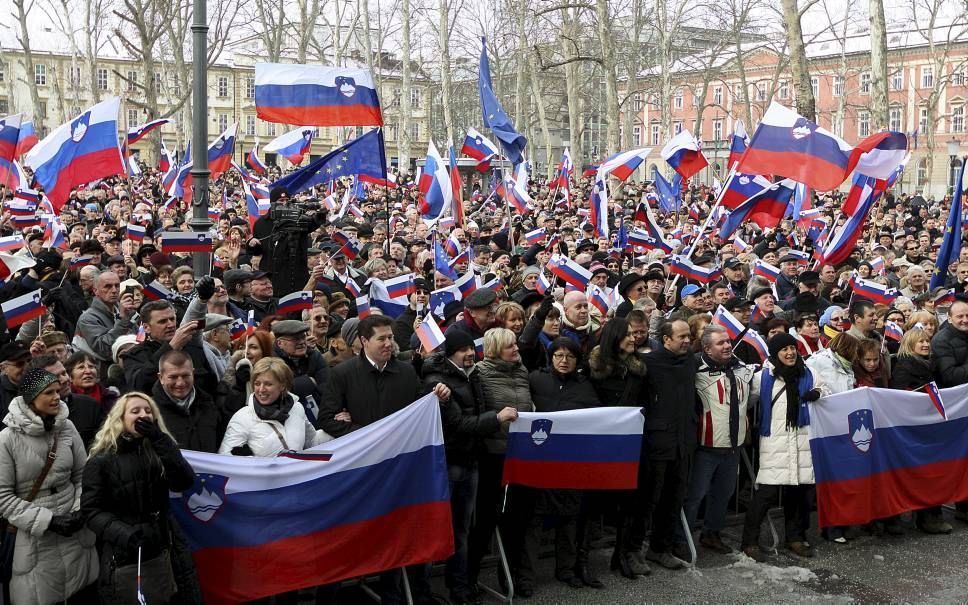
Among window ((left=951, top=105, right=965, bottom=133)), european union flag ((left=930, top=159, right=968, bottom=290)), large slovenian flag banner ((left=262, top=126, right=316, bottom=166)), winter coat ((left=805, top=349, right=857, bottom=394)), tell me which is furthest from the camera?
window ((left=951, top=105, right=965, bottom=133))

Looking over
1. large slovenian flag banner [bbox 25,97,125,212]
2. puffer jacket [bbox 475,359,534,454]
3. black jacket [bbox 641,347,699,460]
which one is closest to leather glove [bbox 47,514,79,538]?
puffer jacket [bbox 475,359,534,454]

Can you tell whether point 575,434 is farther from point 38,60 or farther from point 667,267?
point 38,60

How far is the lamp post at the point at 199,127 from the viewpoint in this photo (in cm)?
892

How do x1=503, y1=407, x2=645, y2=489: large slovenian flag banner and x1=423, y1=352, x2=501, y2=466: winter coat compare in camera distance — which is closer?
x1=423, y1=352, x2=501, y2=466: winter coat

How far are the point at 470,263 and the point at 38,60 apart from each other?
82.8m

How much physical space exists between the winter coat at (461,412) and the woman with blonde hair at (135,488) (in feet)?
5.24

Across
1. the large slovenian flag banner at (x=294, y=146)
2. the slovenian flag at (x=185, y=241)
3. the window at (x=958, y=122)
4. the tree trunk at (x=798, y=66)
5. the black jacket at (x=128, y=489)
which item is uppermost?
the window at (x=958, y=122)

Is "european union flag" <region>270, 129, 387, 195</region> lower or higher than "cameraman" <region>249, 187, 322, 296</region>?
higher

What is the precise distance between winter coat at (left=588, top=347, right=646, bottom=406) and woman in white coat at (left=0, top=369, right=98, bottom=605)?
3183mm

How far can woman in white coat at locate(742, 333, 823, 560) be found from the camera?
7.38m

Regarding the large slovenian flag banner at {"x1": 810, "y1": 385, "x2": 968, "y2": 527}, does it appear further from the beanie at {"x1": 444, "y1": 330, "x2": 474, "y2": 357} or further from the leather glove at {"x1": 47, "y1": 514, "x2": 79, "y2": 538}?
the leather glove at {"x1": 47, "y1": 514, "x2": 79, "y2": 538}

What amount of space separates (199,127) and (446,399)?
4.01 metres

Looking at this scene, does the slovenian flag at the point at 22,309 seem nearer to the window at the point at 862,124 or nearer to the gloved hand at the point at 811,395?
the gloved hand at the point at 811,395

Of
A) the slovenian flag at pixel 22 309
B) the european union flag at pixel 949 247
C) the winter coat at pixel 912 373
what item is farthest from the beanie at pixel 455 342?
the european union flag at pixel 949 247
